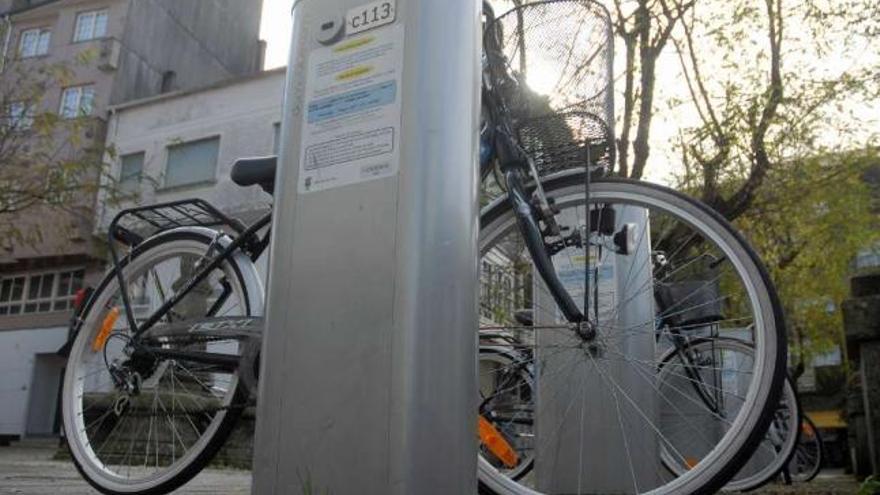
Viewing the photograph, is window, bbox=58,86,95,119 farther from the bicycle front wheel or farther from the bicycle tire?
the bicycle front wheel

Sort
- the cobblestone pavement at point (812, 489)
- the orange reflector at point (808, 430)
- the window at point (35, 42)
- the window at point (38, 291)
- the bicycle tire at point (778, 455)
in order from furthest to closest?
the window at point (35, 42) < the window at point (38, 291) < the orange reflector at point (808, 430) < the bicycle tire at point (778, 455) < the cobblestone pavement at point (812, 489)

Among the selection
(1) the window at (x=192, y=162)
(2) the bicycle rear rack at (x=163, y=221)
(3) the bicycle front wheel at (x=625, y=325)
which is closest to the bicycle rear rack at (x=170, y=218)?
(2) the bicycle rear rack at (x=163, y=221)

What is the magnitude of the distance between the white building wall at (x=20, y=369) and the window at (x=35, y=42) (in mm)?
9216

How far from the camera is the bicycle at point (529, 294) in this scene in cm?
258

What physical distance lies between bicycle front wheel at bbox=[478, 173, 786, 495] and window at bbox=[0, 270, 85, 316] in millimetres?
22607

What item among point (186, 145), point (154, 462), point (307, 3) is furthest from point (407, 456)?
point (186, 145)

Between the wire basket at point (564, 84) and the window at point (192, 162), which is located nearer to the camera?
the wire basket at point (564, 84)

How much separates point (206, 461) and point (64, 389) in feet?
3.42

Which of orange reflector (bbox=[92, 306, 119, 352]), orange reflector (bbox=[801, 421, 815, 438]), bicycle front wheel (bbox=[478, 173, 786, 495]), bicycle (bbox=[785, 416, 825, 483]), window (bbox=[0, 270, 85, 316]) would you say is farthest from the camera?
window (bbox=[0, 270, 85, 316])

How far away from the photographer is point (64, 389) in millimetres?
3615

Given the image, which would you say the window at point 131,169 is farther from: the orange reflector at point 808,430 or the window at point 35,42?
the orange reflector at point 808,430

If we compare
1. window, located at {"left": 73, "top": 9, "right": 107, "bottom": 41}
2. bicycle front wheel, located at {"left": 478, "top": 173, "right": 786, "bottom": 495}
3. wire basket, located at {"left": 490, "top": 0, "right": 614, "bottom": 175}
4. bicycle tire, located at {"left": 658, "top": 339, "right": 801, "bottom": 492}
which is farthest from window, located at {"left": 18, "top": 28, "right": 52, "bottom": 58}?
wire basket, located at {"left": 490, "top": 0, "right": 614, "bottom": 175}

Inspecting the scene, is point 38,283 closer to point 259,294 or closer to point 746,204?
point 746,204

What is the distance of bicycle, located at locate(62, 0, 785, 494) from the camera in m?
2.58
